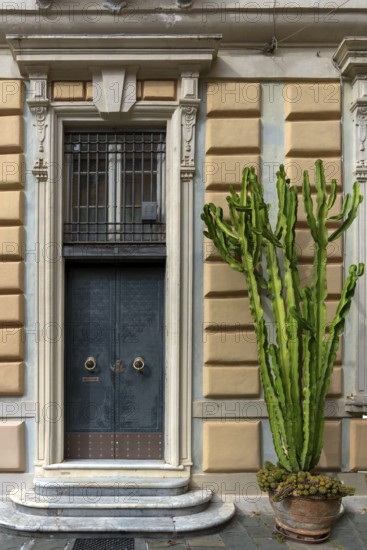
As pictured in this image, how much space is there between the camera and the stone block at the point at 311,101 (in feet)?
20.3

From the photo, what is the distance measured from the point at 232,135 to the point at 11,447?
418 centimetres

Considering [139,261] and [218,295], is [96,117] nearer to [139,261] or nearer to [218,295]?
[139,261]

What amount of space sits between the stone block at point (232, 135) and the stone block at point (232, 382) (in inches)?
95.1

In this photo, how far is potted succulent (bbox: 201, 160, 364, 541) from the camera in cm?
526

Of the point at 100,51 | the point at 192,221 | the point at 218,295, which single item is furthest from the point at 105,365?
the point at 100,51

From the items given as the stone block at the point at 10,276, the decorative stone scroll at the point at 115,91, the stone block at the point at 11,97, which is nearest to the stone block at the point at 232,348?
the stone block at the point at 10,276

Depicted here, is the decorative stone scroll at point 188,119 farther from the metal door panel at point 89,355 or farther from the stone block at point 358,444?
the stone block at point 358,444

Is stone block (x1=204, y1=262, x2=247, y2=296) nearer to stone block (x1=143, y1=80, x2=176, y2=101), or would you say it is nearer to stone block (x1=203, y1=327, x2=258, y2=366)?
stone block (x1=203, y1=327, x2=258, y2=366)

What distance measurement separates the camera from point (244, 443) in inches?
237

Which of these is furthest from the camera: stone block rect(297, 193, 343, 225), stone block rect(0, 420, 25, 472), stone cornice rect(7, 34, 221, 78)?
stone block rect(297, 193, 343, 225)

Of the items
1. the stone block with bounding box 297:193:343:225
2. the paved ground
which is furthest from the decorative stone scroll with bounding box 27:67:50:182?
the paved ground

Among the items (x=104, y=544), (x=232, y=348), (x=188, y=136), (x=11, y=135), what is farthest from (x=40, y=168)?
(x=104, y=544)

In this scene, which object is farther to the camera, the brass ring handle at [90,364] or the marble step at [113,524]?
the brass ring handle at [90,364]

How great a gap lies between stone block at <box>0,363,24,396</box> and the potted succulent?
263 cm
